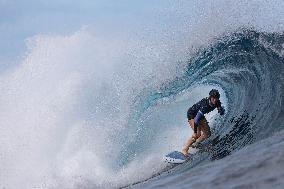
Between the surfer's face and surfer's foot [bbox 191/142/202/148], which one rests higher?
the surfer's face

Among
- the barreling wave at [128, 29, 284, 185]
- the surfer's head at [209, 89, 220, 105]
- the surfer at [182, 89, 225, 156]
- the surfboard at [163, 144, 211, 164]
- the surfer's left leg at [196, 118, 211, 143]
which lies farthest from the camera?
the surfer's left leg at [196, 118, 211, 143]

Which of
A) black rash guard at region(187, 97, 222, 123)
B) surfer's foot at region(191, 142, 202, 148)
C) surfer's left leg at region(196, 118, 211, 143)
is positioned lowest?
surfer's foot at region(191, 142, 202, 148)

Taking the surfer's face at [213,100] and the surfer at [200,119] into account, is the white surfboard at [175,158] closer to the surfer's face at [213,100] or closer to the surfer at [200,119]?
the surfer at [200,119]

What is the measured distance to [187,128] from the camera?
11.7 meters

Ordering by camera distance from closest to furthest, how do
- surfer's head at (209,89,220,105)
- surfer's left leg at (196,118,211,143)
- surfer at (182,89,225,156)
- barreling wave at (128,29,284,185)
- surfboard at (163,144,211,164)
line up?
1. barreling wave at (128,29,284,185)
2. surfboard at (163,144,211,164)
3. surfer's head at (209,89,220,105)
4. surfer at (182,89,225,156)
5. surfer's left leg at (196,118,211,143)

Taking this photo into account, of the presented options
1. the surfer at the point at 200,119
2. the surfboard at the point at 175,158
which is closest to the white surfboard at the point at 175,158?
the surfboard at the point at 175,158

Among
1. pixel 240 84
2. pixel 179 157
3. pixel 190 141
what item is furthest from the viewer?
pixel 240 84

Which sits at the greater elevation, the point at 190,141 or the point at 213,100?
the point at 213,100

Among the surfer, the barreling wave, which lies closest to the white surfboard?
the surfer

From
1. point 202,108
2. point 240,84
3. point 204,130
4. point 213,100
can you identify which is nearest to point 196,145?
point 204,130

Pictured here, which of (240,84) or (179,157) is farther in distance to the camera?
(240,84)

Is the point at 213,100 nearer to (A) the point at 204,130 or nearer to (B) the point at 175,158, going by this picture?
(A) the point at 204,130

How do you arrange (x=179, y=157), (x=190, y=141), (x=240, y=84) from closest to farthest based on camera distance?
(x=179, y=157)
(x=190, y=141)
(x=240, y=84)

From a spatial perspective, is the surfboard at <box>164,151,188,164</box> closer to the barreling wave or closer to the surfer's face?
the barreling wave
